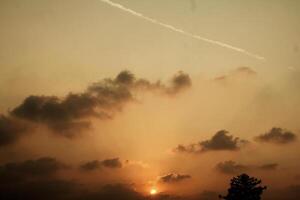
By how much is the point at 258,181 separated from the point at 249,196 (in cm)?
239

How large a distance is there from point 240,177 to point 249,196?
9.13 ft

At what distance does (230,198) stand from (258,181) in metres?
4.56

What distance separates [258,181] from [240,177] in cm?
246

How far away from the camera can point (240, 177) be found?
66.8 meters

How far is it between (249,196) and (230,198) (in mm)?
2652

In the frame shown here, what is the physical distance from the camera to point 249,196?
66.1 meters

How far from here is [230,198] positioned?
67125mm

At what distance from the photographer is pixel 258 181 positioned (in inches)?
2594

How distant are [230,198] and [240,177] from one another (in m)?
3.25
